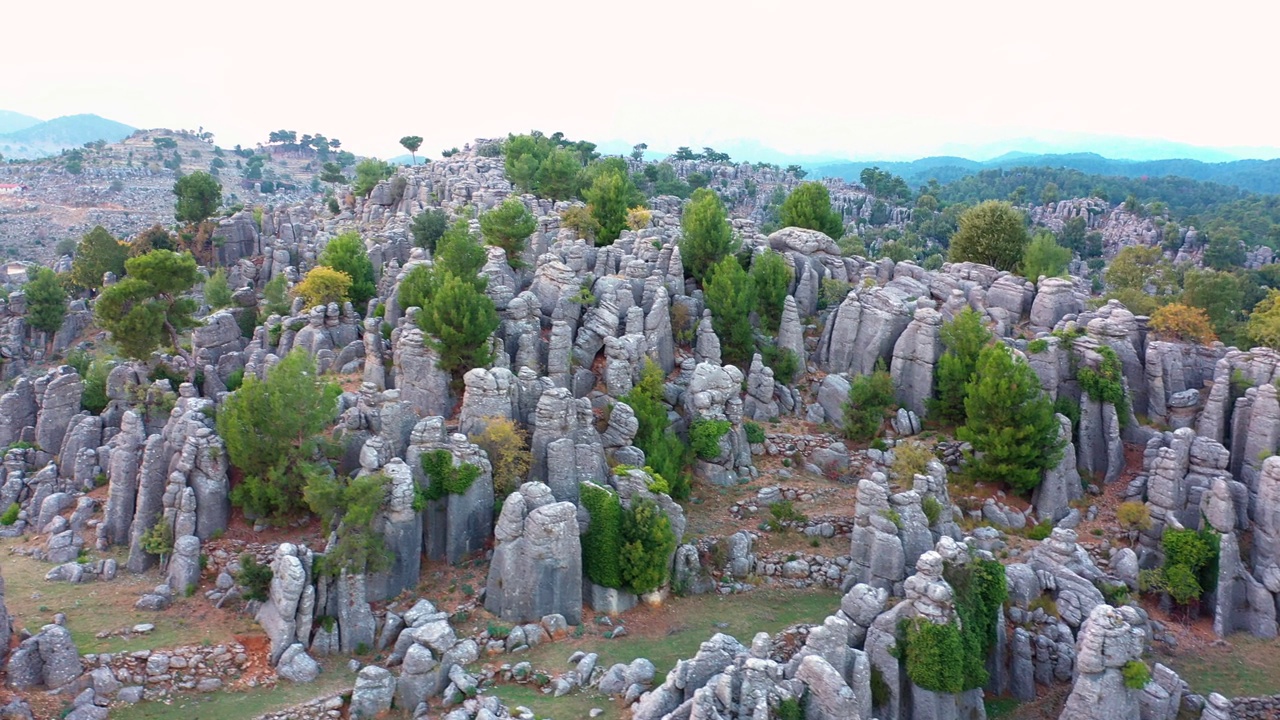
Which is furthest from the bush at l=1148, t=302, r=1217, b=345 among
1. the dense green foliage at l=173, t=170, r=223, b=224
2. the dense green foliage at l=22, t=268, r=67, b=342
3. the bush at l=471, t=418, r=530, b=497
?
the dense green foliage at l=173, t=170, r=223, b=224

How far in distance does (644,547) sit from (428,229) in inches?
1161

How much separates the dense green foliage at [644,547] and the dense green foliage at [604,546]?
189 mm

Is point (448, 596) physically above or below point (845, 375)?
below

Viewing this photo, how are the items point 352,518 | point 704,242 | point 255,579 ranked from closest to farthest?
1. point 352,518
2. point 255,579
3. point 704,242

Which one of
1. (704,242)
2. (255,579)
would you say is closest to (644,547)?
(255,579)

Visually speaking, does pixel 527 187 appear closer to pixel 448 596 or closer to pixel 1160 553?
pixel 448 596

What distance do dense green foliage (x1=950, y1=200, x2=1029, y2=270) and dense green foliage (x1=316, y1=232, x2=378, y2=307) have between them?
108ft

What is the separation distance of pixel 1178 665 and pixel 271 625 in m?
26.1

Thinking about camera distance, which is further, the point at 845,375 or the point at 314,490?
the point at 845,375

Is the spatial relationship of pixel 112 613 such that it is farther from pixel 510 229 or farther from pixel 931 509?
pixel 931 509

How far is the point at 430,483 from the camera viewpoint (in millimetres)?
25016

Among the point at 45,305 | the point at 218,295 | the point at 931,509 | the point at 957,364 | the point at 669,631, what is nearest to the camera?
the point at 669,631

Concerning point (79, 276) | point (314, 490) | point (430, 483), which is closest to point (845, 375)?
point (430, 483)

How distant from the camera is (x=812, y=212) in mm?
48719
